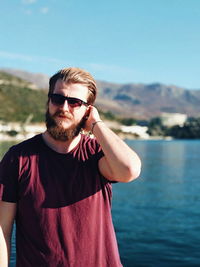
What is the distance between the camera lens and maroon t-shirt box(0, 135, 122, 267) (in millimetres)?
2324

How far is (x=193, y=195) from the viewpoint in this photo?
2767cm

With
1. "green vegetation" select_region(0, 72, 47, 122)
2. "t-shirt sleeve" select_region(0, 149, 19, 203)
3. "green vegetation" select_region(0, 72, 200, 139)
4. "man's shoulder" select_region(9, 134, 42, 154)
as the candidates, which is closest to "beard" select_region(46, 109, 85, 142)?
"man's shoulder" select_region(9, 134, 42, 154)

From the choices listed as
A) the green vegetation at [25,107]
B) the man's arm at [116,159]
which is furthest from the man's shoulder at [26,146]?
the green vegetation at [25,107]

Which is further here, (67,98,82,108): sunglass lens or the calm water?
the calm water

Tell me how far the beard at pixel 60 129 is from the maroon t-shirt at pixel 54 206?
0.09m

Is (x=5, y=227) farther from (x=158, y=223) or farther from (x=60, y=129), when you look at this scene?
(x=158, y=223)

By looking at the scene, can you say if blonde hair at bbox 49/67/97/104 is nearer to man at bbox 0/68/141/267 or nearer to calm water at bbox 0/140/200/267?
man at bbox 0/68/141/267

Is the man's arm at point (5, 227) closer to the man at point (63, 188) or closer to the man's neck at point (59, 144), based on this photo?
the man at point (63, 188)

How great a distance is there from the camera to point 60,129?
244cm

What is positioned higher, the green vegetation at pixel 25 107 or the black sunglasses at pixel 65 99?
the green vegetation at pixel 25 107

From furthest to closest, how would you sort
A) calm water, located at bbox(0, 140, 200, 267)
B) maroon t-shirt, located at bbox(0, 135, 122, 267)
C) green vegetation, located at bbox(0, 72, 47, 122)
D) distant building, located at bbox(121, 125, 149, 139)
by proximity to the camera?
distant building, located at bbox(121, 125, 149, 139) → green vegetation, located at bbox(0, 72, 47, 122) → calm water, located at bbox(0, 140, 200, 267) → maroon t-shirt, located at bbox(0, 135, 122, 267)

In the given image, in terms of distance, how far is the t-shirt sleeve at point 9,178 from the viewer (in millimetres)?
2340

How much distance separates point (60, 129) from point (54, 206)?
44cm

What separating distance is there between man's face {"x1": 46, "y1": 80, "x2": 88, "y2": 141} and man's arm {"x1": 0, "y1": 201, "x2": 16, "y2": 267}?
1.55 feet
